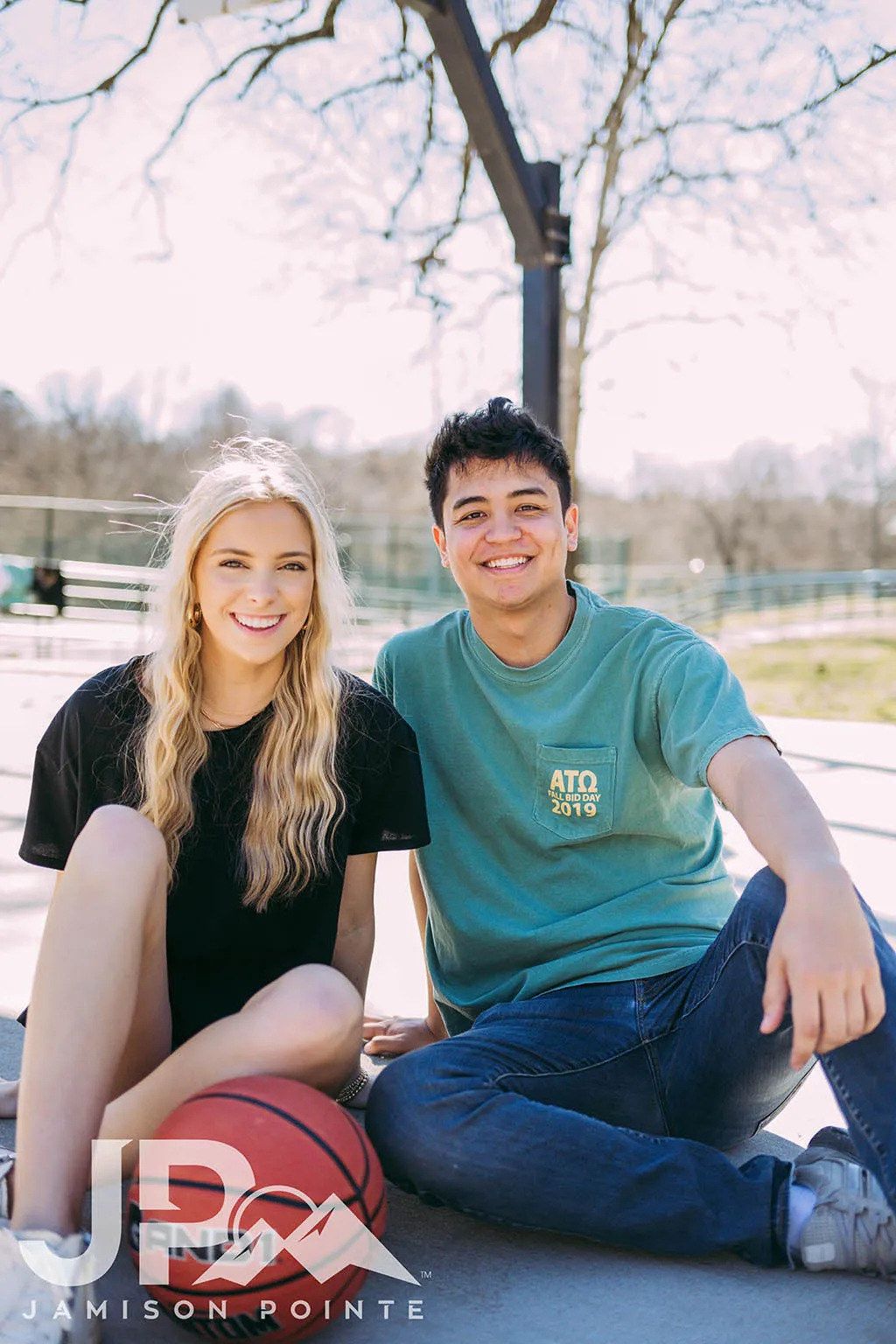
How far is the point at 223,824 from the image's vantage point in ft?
7.12

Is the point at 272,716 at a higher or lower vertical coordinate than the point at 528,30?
lower

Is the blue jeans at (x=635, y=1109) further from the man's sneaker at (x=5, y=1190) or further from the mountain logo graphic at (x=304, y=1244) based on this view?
the man's sneaker at (x=5, y=1190)

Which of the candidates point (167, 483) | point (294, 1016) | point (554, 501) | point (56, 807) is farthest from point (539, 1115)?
point (167, 483)

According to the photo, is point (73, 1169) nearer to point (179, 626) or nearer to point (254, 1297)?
point (254, 1297)

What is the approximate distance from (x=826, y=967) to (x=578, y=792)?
2.30ft

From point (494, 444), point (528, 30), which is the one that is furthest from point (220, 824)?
point (528, 30)

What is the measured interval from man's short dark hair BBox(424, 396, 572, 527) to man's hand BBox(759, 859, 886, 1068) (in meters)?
1.16

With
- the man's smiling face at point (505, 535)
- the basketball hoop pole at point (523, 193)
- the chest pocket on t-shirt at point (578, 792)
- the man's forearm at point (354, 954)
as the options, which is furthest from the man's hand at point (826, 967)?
the basketball hoop pole at point (523, 193)

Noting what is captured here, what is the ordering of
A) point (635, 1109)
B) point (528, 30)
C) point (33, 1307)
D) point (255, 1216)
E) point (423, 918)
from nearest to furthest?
point (33, 1307) < point (255, 1216) < point (635, 1109) < point (423, 918) < point (528, 30)

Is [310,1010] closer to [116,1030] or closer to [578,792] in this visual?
[116,1030]

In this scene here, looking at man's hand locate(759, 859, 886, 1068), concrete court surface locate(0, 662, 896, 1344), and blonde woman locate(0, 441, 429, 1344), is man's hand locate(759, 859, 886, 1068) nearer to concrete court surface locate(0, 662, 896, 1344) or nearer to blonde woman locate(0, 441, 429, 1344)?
concrete court surface locate(0, 662, 896, 1344)

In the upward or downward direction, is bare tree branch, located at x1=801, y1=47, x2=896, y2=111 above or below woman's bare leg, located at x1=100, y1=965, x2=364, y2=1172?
above

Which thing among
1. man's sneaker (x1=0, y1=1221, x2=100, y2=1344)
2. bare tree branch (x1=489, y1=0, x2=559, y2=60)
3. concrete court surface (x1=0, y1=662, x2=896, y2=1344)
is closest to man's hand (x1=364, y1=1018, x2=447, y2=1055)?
concrete court surface (x1=0, y1=662, x2=896, y2=1344)

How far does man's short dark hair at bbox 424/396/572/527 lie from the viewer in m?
2.51
